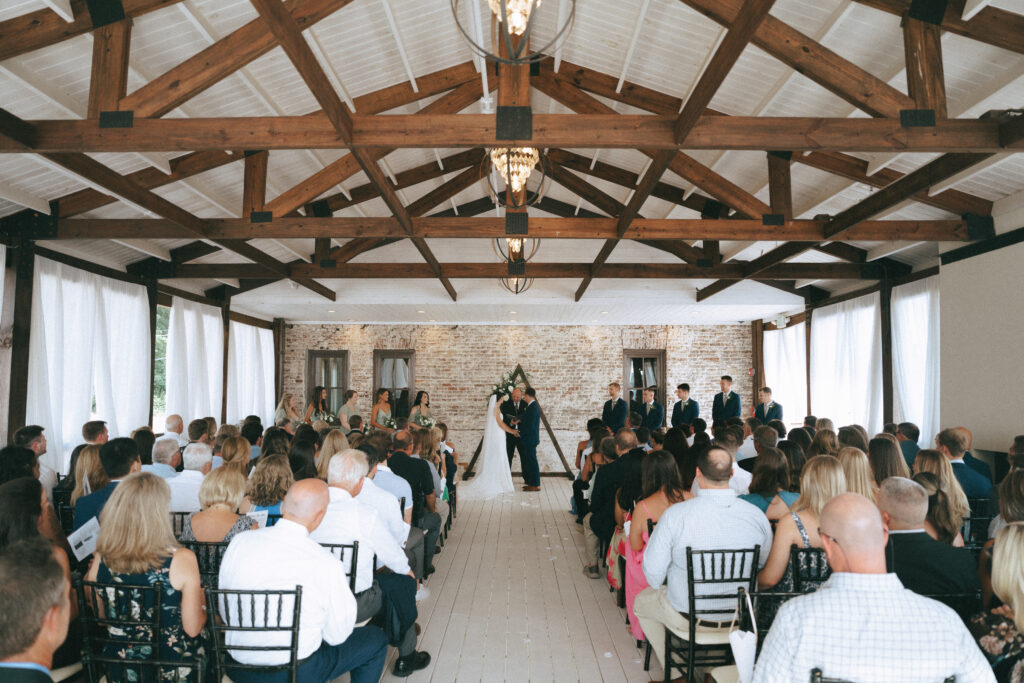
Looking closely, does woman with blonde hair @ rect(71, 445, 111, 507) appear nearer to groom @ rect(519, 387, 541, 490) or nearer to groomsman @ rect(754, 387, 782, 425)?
groom @ rect(519, 387, 541, 490)

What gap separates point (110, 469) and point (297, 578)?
194 centimetres

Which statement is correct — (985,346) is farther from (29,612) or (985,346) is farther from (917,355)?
(29,612)

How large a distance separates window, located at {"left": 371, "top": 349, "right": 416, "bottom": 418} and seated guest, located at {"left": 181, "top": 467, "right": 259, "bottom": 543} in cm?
1026

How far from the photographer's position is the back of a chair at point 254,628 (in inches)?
Answer: 97.8

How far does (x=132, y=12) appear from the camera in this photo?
13.8 ft

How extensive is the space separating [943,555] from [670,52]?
480 cm

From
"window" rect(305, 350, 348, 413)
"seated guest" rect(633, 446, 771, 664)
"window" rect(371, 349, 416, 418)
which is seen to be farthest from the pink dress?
"window" rect(305, 350, 348, 413)

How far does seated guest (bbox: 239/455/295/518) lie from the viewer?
3688 millimetres

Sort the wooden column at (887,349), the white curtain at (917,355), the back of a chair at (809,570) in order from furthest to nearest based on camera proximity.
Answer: the wooden column at (887,349) → the white curtain at (917,355) → the back of a chair at (809,570)

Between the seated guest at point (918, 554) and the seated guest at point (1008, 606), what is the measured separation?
445 millimetres

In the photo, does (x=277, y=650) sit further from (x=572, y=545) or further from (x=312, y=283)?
(x=312, y=283)

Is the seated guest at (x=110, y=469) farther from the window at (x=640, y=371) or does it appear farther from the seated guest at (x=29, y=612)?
the window at (x=640, y=371)

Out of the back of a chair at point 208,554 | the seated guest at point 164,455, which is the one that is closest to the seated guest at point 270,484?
the back of a chair at point 208,554

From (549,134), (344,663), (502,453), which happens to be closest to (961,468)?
(549,134)
